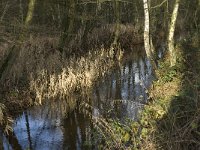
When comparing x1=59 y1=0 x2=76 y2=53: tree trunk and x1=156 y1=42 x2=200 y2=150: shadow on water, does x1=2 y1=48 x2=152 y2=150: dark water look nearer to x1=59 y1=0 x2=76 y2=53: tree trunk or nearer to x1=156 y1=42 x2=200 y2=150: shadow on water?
x1=156 y1=42 x2=200 y2=150: shadow on water

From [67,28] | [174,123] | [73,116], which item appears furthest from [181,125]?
[67,28]

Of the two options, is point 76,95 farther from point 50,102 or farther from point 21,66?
point 21,66

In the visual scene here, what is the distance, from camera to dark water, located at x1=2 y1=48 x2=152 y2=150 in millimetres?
9009

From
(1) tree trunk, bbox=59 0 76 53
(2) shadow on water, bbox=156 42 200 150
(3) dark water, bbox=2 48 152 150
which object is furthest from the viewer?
(1) tree trunk, bbox=59 0 76 53

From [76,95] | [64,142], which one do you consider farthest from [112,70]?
[64,142]

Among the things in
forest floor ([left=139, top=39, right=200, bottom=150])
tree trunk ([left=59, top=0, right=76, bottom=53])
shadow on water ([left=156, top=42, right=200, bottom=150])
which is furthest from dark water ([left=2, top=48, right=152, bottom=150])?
tree trunk ([left=59, top=0, right=76, bottom=53])

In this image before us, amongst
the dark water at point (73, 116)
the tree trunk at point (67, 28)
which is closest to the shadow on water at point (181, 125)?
the dark water at point (73, 116)

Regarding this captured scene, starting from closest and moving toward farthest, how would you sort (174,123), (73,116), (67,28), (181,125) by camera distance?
(174,123)
(181,125)
(73,116)
(67,28)

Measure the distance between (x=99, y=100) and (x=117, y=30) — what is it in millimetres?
9591

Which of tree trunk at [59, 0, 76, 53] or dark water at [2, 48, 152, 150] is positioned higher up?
tree trunk at [59, 0, 76, 53]

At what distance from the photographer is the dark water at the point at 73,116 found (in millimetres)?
9009

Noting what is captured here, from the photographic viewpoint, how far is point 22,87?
1195cm

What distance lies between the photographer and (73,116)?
10852 mm

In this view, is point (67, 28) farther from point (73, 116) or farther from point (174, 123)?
point (174, 123)
